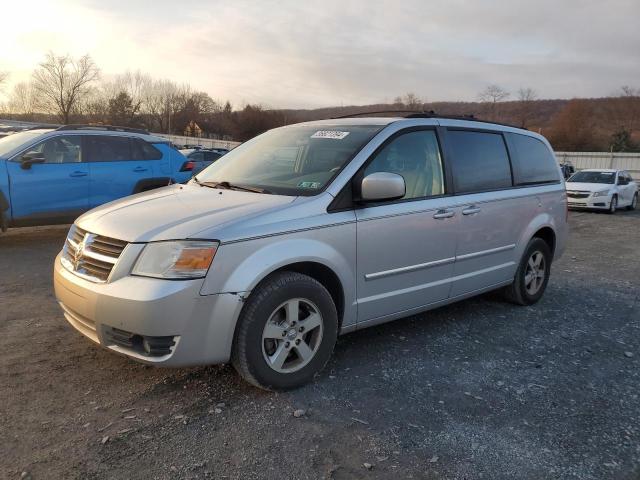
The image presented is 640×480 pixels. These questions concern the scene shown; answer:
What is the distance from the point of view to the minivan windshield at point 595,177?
60.7 ft

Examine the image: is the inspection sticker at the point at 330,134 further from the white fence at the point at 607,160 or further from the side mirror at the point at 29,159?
the white fence at the point at 607,160

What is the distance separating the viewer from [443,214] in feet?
13.8

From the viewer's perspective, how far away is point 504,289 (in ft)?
18.0

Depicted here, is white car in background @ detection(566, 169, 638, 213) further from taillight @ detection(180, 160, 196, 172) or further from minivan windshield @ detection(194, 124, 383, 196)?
minivan windshield @ detection(194, 124, 383, 196)

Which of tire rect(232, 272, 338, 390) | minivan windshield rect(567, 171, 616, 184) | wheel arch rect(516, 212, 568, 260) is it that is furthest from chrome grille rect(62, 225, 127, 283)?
minivan windshield rect(567, 171, 616, 184)

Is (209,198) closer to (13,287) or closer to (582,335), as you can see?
(13,287)

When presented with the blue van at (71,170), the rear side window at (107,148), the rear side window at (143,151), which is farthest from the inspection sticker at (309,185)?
the rear side window at (143,151)

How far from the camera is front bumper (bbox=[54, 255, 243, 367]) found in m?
2.92

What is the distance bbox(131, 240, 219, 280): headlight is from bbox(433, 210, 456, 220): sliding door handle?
1910mm

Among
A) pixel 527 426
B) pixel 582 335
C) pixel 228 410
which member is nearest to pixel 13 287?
pixel 228 410

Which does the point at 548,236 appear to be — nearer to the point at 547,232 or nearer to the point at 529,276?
the point at 547,232

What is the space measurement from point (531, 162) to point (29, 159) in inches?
264

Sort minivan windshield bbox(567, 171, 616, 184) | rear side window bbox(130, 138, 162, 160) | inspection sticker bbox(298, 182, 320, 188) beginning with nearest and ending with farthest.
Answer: inspection sticker bbox(298, 182, 320, 188) → rear side window bbox(130, 138, 162, 160) → minivan windshield bbox(567, 171, 616, 184)

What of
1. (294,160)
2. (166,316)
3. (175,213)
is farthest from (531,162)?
(166,316)
